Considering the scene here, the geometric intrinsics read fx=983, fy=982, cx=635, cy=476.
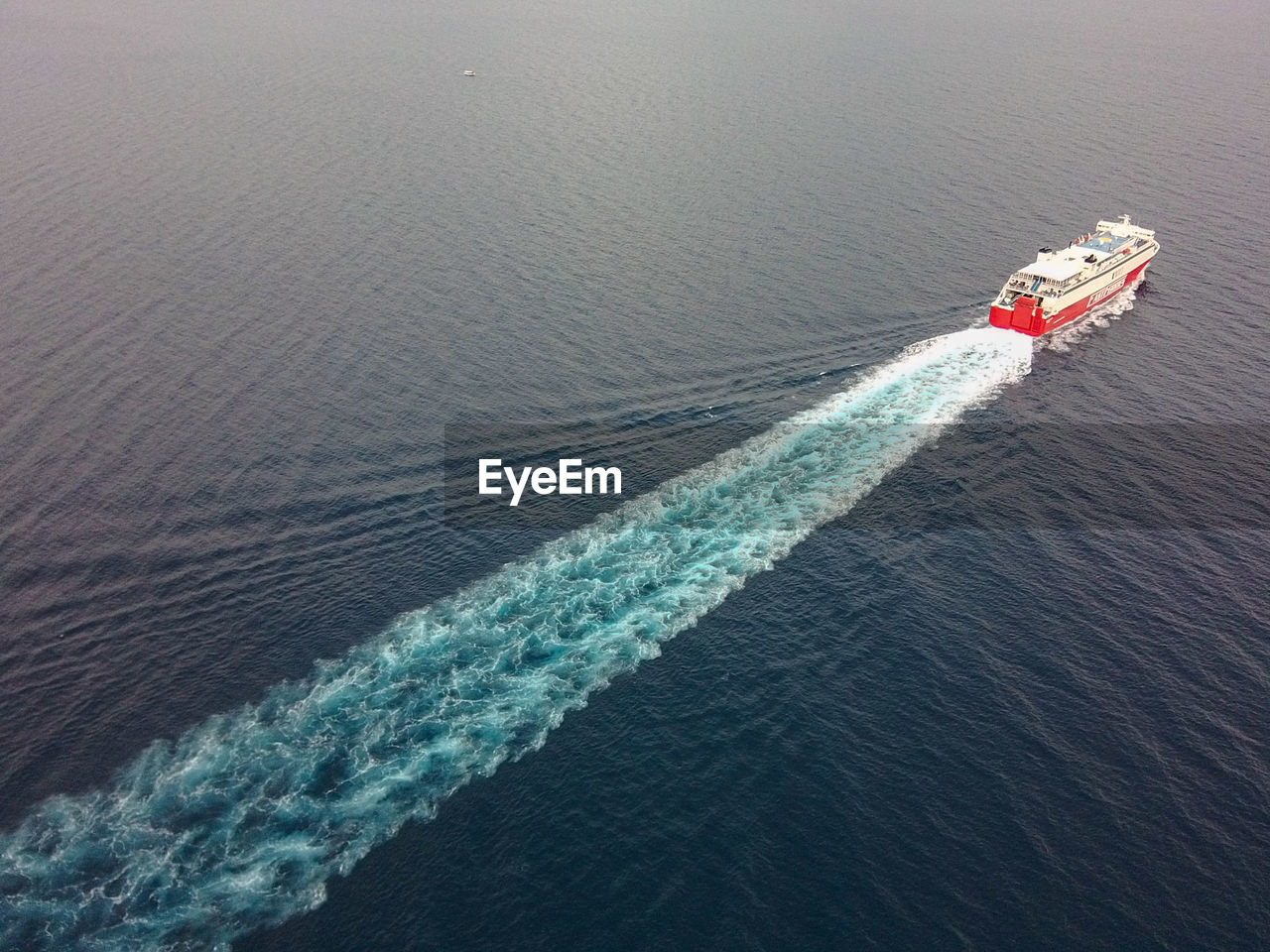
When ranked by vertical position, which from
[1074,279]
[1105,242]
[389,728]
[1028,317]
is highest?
[1105,242]

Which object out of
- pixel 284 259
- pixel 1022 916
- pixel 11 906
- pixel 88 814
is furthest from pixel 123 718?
pixel 284 259

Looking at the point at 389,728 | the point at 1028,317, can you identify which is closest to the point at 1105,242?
the point at 1028,317

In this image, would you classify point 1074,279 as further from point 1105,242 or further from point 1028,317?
point 1105,242

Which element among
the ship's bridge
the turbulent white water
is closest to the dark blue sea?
the turbulent white water

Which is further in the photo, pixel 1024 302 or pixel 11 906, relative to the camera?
pixel 1024 302

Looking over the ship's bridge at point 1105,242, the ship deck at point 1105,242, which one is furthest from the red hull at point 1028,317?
the ship deck at point 1105,242

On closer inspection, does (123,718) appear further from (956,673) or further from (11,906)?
(956,673)
